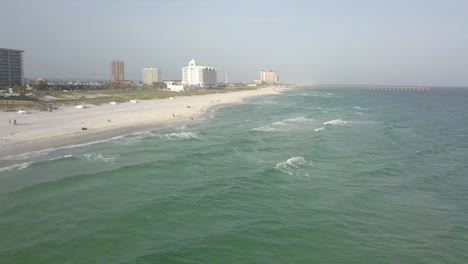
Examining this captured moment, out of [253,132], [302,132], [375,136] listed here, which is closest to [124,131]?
[253,132]

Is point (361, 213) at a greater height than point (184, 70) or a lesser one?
lesser

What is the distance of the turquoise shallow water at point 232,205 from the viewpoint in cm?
1282

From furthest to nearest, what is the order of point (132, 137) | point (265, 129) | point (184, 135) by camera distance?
point (265, 129)
point (184, 135)
point (132, 137)

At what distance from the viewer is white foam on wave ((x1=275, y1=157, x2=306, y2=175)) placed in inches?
924

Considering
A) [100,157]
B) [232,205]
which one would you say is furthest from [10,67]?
[232,205]

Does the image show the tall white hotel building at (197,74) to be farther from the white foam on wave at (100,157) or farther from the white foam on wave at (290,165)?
the white foam on wave at (290,165)

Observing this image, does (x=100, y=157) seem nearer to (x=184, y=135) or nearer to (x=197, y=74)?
(x=184, y=135)

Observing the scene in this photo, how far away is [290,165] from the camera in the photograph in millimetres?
24812

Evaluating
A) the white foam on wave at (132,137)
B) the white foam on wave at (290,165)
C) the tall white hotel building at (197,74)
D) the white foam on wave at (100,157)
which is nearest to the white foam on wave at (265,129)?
the white foam on wave at (132,137)

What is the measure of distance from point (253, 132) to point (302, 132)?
513 centimetres

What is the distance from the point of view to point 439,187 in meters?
21.1

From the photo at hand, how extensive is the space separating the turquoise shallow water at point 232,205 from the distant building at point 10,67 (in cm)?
8789

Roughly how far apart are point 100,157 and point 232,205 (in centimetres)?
1233

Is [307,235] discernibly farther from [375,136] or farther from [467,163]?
[375,136]
